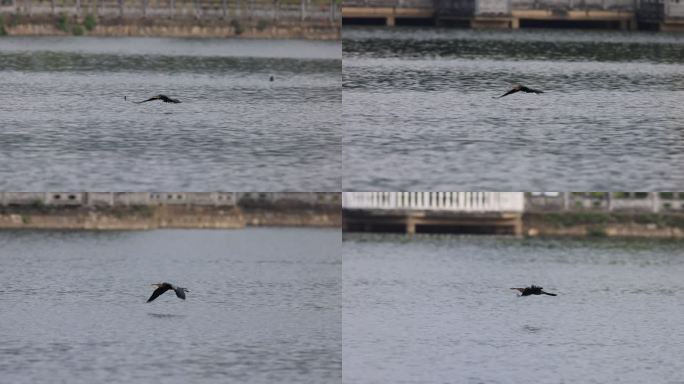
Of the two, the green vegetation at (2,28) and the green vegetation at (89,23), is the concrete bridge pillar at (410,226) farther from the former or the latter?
the green vegetation at (89,23)

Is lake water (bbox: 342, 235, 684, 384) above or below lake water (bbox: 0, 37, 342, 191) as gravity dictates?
below

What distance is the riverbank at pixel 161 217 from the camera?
5162 cm

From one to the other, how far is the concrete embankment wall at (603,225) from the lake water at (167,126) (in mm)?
7353

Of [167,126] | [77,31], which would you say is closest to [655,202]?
[167,126]

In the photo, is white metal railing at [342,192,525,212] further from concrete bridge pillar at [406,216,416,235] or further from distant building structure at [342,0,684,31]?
distant building structure at [342,0,684,31]

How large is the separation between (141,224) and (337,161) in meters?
20.9

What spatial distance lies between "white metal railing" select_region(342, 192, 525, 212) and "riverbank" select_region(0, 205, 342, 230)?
124 inches

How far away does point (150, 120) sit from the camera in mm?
38781

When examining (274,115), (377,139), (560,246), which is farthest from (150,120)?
(560,246)

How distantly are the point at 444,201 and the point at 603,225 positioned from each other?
4.93 m

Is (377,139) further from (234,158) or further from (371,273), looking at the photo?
(371,273)

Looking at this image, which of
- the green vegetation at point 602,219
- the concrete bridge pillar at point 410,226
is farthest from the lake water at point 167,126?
the green vegetation at point 602,219

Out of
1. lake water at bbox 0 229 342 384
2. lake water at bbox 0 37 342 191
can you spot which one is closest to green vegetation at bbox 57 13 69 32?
lake water at bbox 0 37 342 191

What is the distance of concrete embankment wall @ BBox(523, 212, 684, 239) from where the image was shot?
5019cm
